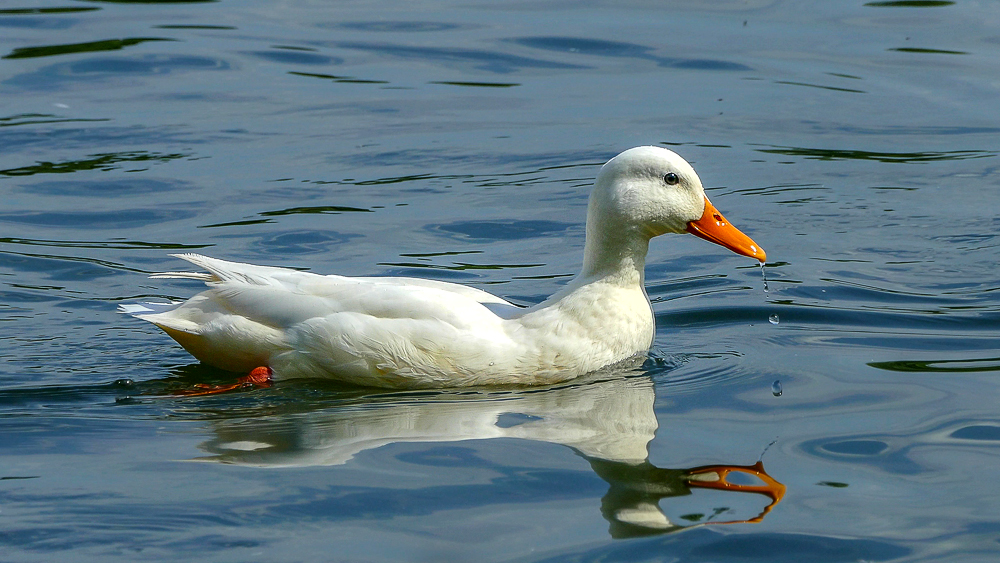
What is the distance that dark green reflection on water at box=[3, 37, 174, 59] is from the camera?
46.1 feet

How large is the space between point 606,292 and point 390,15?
32.7ft

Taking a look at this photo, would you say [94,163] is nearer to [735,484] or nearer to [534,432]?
[534,432]

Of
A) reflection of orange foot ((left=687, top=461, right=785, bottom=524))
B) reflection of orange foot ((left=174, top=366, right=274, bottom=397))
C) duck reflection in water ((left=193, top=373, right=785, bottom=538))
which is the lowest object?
reflection of orange foot ((left=687, top=461, right=785, bottom=524))

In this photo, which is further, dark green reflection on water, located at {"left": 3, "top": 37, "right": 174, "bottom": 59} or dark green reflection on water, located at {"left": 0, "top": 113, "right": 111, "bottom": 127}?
dark green reflection on water, located at {"left": 3, "top": 37, "right": 174, "bottom": 59}

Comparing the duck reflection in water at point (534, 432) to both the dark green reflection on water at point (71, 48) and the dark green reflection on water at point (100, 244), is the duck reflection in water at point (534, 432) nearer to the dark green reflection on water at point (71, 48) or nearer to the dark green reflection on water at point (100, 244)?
the dark green reflection on water at point (100, 244)

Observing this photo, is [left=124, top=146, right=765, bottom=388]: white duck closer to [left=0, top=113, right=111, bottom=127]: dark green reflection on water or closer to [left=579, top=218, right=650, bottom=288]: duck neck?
[left=579, top=218, right=650, bottom=288]: duck neck

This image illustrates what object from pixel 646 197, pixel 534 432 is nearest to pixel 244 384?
pixel 534 432

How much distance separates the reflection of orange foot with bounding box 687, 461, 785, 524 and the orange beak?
1666mm

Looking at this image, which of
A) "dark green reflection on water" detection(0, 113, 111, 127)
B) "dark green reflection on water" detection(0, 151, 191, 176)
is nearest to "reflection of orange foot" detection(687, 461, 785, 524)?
"dark green reflection on water" detection(0, 151, 191, 176)

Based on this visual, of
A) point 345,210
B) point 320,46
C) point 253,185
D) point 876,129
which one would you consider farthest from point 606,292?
point 320,46

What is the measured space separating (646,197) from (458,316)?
3.67 ft

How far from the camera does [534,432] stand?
18.8 feet

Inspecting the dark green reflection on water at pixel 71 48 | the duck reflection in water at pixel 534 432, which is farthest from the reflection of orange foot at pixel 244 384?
the dark green reflection on water at pixel 71 48

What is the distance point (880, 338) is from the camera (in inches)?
283
